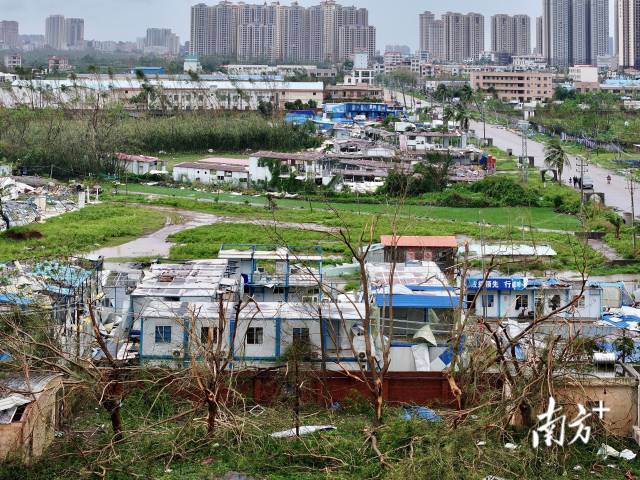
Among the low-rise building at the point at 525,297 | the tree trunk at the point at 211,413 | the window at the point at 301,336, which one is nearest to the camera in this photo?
the tree trunk at the point at 211,413

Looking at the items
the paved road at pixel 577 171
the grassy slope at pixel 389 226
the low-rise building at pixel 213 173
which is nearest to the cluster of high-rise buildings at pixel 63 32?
the paved road at pixel 577 171

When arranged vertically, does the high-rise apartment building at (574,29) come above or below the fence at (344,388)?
above

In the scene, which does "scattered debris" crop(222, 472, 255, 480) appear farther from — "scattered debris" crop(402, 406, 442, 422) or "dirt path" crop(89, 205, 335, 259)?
"dirt path" crop(89, 205, 335, 259)

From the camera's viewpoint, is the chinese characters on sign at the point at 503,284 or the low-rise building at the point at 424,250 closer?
the chinese characters on sign at the point at 503,284

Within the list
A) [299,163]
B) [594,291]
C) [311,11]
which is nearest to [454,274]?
[594,291]

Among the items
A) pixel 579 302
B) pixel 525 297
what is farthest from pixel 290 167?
pixel 579 302

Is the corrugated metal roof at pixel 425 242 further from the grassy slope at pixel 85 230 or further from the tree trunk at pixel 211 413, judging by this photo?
the tree trunk at pixel 211 413

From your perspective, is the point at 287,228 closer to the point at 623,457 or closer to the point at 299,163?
the point at 299,163

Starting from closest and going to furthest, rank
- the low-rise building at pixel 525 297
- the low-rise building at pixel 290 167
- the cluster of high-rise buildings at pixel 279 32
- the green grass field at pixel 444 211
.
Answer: the low-rise building at pixel 525 297 → the green grass field at pixel 444 211 → the low-rise building at pixel 290 167 → the cluster of high-rise buildings at pixel 279 32
